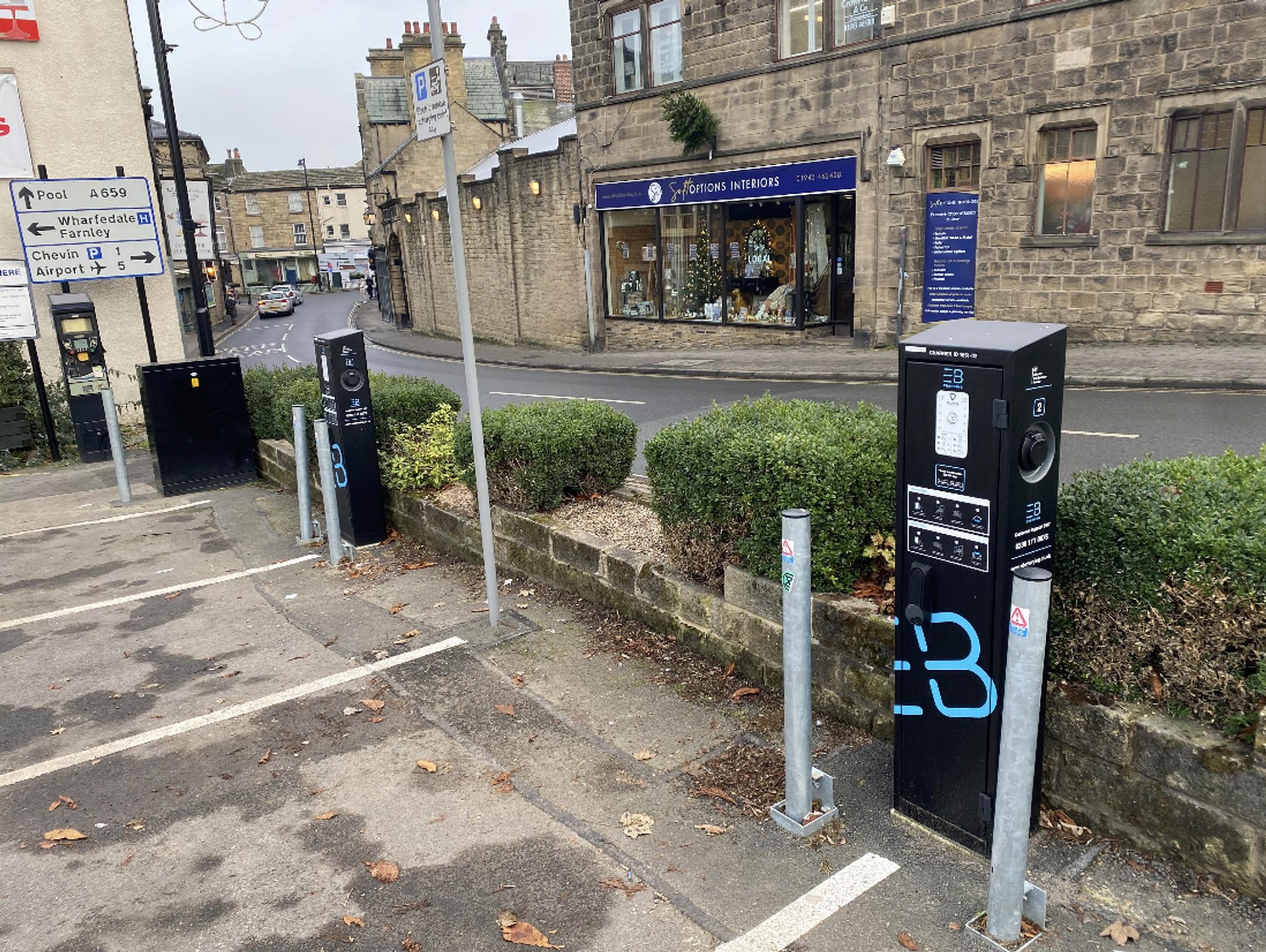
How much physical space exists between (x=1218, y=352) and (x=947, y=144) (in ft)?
19.1

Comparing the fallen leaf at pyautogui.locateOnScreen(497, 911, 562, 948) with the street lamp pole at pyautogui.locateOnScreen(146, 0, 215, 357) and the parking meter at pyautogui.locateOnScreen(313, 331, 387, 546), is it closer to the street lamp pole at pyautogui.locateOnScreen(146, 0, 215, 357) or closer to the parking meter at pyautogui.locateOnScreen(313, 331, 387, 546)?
the parking meter at pyautogui.locateOnScreen(313, 331, 387, 546)

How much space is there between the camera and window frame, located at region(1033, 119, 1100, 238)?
1491cm

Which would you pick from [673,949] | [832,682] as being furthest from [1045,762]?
[673,949]

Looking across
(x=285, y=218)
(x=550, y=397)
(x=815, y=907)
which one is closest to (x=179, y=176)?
(x=550, y=397)

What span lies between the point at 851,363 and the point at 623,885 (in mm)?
14569

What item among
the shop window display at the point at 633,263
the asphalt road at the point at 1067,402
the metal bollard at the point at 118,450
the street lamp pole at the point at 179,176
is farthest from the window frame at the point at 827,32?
the metal bollard at the point at 118,450

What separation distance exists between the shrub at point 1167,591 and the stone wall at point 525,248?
21.9 metres

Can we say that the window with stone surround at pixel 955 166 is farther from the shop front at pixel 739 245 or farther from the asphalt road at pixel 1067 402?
the asphalt road at pixel 1067 402

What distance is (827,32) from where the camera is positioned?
18.0 metres

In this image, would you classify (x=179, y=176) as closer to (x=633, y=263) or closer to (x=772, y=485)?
(x=772, y=485)

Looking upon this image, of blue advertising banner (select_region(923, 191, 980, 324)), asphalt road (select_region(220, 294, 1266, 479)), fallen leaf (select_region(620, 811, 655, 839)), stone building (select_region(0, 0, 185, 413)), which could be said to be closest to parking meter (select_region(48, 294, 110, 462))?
stone building (select_region(0, 0, 185, 413))

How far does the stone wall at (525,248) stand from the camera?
985 inches

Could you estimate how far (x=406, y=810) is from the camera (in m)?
4.00

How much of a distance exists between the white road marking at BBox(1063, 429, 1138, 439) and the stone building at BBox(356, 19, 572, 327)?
30.5m
